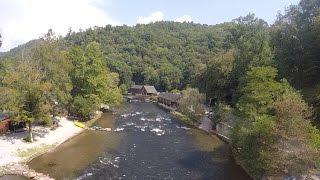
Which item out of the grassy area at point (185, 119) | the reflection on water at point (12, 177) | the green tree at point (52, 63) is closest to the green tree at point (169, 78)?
the grassy area at point (185, 119)

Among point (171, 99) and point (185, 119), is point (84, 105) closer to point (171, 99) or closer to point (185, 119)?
point (185, 119)

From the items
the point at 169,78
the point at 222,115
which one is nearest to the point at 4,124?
the point at 222,115

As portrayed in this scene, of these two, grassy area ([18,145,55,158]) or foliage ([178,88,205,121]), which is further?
foliage ([178,88,205,121])

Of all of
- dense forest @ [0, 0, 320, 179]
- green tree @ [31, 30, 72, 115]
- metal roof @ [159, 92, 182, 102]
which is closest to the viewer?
dense forest @ [0, 0, 320, 179]

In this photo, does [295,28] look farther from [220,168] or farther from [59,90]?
[59,90]

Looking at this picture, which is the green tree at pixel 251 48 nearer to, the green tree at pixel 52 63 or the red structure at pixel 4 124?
the green tree at pixel 52 63

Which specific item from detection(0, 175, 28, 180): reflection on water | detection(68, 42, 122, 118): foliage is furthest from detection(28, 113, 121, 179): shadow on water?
detection(68, 42, 122, 118): foliage

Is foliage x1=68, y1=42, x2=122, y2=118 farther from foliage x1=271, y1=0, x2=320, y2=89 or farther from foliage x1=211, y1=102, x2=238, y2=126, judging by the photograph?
foliage x1=271, y1=0, x2=320, y2=89
